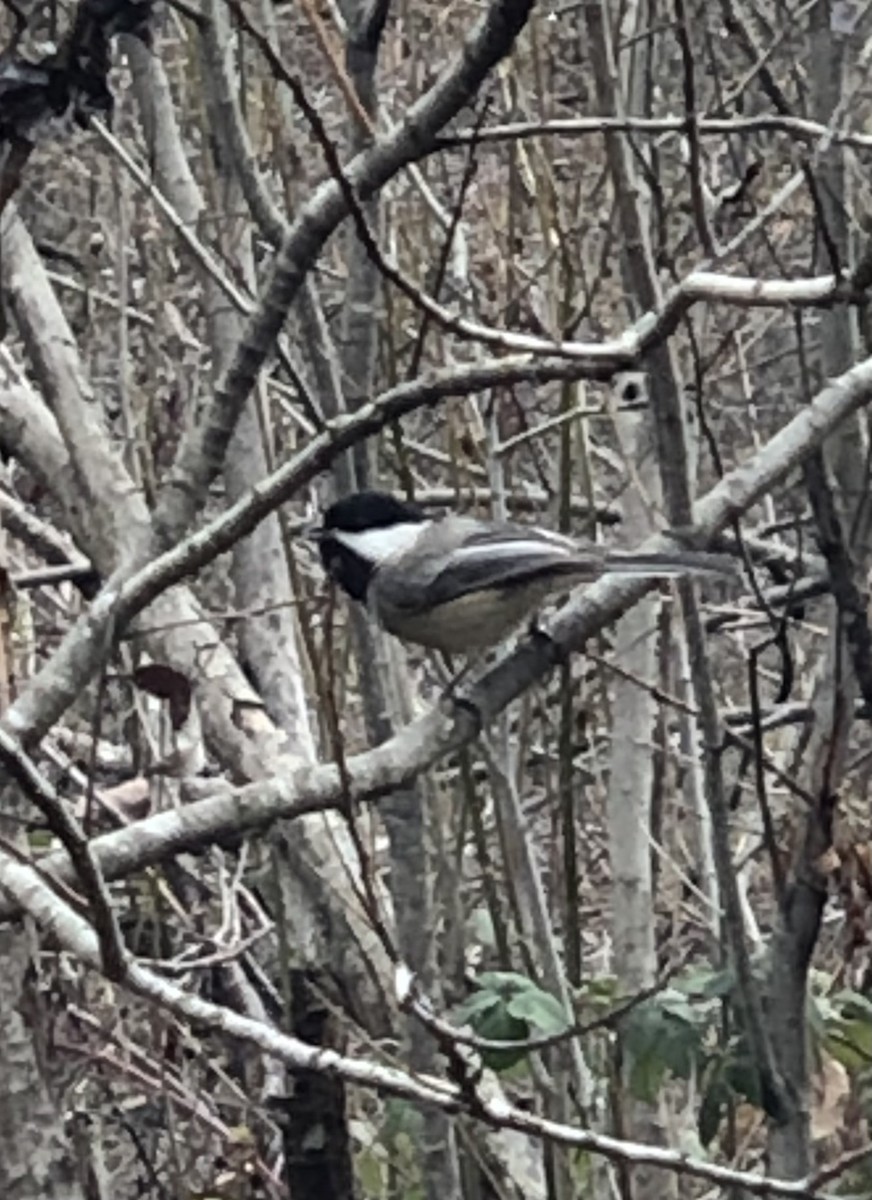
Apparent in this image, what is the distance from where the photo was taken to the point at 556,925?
164 inches

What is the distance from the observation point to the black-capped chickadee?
2982 mm

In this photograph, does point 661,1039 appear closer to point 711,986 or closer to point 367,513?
point 711,986

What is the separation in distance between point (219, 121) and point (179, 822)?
3.16 feet

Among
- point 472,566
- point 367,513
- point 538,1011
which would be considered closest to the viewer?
point 538,1011

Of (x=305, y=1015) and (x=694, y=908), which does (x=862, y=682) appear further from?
(x=694, y=908)

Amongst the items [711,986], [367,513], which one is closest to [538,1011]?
[711,986]

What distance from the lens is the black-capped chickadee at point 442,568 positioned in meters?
2.98

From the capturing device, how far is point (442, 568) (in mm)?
3152

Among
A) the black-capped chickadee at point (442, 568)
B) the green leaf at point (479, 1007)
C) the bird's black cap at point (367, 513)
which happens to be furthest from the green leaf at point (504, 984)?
the bird's black cap at point (367, 513)

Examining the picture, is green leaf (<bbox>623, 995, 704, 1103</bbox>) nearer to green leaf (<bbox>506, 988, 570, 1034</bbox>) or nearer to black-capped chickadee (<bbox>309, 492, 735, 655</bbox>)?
green leaf (<bbox>506, 988, 570, 1034</bbox>)

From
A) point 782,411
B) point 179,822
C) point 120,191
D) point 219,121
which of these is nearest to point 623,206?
point 219,121

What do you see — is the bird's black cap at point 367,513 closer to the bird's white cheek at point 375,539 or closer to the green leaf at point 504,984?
the bird's white cheek at point 375,539

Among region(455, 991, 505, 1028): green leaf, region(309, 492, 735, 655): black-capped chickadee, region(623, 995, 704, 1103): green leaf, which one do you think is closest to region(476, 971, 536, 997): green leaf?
region(455, 991, 505, 1028): green leaf

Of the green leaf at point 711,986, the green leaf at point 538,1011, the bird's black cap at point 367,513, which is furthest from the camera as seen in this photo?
the bird's black cap at point 367,513
